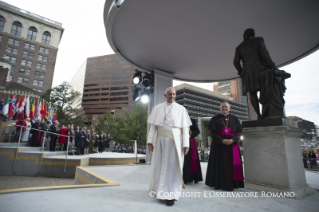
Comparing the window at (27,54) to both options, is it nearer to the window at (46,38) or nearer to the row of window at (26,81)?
the window at (46,38)

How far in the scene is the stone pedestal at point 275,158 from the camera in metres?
2.98

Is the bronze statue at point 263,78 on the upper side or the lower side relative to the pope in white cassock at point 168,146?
upper

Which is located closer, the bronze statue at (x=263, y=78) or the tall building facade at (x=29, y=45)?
the bronze statue at (x=263, y=78)

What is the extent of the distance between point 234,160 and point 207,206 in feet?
5.09

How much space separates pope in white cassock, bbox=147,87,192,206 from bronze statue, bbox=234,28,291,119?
74.2 inches

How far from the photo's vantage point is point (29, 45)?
48469 mm

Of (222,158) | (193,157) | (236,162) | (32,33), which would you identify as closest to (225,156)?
(222,158)

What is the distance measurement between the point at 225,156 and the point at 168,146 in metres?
1.51

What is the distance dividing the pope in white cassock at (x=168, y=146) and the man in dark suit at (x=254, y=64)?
1.88 metres

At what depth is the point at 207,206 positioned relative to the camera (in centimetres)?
236

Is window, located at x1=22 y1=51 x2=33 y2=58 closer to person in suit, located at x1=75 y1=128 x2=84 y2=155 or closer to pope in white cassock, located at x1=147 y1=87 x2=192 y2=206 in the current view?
person in suit, located at x1=75 y1=128 x2=84 y2=155

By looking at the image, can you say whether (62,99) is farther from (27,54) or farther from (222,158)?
(222,158)

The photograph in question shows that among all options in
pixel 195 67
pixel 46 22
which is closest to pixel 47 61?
pixel 46 22

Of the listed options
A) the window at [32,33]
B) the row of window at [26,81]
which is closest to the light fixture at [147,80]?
the row of window at [26,81]
